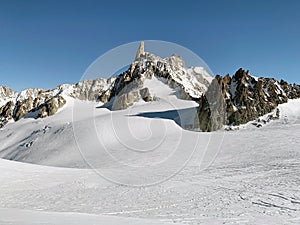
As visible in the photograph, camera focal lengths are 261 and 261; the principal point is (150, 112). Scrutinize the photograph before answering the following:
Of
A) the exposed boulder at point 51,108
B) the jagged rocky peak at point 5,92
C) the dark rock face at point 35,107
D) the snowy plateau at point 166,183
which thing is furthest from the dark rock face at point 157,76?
the jagged rocky peak at point 5,92

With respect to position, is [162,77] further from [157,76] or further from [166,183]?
[166,183]

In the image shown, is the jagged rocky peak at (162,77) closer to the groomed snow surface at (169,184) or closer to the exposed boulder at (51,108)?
the exposed boulder at (51,108)

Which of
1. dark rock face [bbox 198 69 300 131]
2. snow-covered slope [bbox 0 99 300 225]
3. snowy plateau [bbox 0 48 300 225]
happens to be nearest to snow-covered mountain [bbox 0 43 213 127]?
dark rock face [bbox 198 69 300 131]

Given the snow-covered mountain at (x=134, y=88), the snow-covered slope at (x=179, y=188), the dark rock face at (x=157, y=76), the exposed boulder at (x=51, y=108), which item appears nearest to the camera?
the snow-covered slope at (x=179, y=188)

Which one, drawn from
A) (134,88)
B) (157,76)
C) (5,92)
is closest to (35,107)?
(134,88)

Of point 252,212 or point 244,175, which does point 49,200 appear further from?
point 244,175

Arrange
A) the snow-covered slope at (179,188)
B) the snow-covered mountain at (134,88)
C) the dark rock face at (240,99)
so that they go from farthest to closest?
the snow-covered mountain at (134,88)
the dark rock face at (240,99)
the snow-covered slope at (179,188)

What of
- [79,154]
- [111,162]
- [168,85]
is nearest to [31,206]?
[111,162]

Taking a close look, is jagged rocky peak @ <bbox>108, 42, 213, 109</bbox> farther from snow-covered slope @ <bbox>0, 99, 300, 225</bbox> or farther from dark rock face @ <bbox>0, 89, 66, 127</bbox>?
snow-covered slope @ <bbox>0, 99, 300, 225</bbox>

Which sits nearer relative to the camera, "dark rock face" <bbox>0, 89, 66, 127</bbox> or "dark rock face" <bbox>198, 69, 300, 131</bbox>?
"dark rock face" <bbox>198, 69, 300, 131</bbox>
